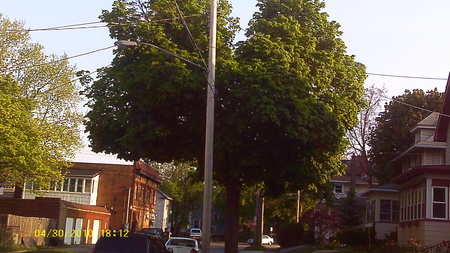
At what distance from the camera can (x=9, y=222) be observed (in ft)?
110

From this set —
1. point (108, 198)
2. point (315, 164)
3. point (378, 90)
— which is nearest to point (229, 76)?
point (315, 164)

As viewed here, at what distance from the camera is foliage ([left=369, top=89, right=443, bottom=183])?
52625 mm

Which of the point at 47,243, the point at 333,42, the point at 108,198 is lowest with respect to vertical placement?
the point at 47,243

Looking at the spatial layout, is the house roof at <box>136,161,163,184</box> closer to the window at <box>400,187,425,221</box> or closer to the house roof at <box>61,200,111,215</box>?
the house roof at <box>61,200,111,215</box>

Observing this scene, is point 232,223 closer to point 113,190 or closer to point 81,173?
point 81,173

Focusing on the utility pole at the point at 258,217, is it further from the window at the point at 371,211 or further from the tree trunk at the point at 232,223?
the tree trunk at the point at 232,223

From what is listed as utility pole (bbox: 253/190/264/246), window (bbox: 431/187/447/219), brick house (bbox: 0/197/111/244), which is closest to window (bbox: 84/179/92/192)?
brick house (bbox: 0/197/111/244)

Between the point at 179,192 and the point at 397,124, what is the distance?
129ft

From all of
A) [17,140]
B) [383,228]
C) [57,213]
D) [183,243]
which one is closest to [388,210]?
[383,228]

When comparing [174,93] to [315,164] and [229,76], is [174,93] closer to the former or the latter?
[229,76]

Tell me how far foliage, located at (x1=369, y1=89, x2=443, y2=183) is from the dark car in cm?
3948

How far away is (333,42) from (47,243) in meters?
25.0

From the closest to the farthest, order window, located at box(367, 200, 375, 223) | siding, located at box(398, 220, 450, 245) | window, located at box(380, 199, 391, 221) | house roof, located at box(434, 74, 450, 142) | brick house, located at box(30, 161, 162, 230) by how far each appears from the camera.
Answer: siding, located at box(398, 220, 450, 245), house roof, located at box(434, 74, 450, 142), window, located at box(380, 199, 391, 221), window, located at box(367, 200, 375, 223), brick house, located at box(30, 161, 162, 230)

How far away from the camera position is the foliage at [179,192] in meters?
80.8
